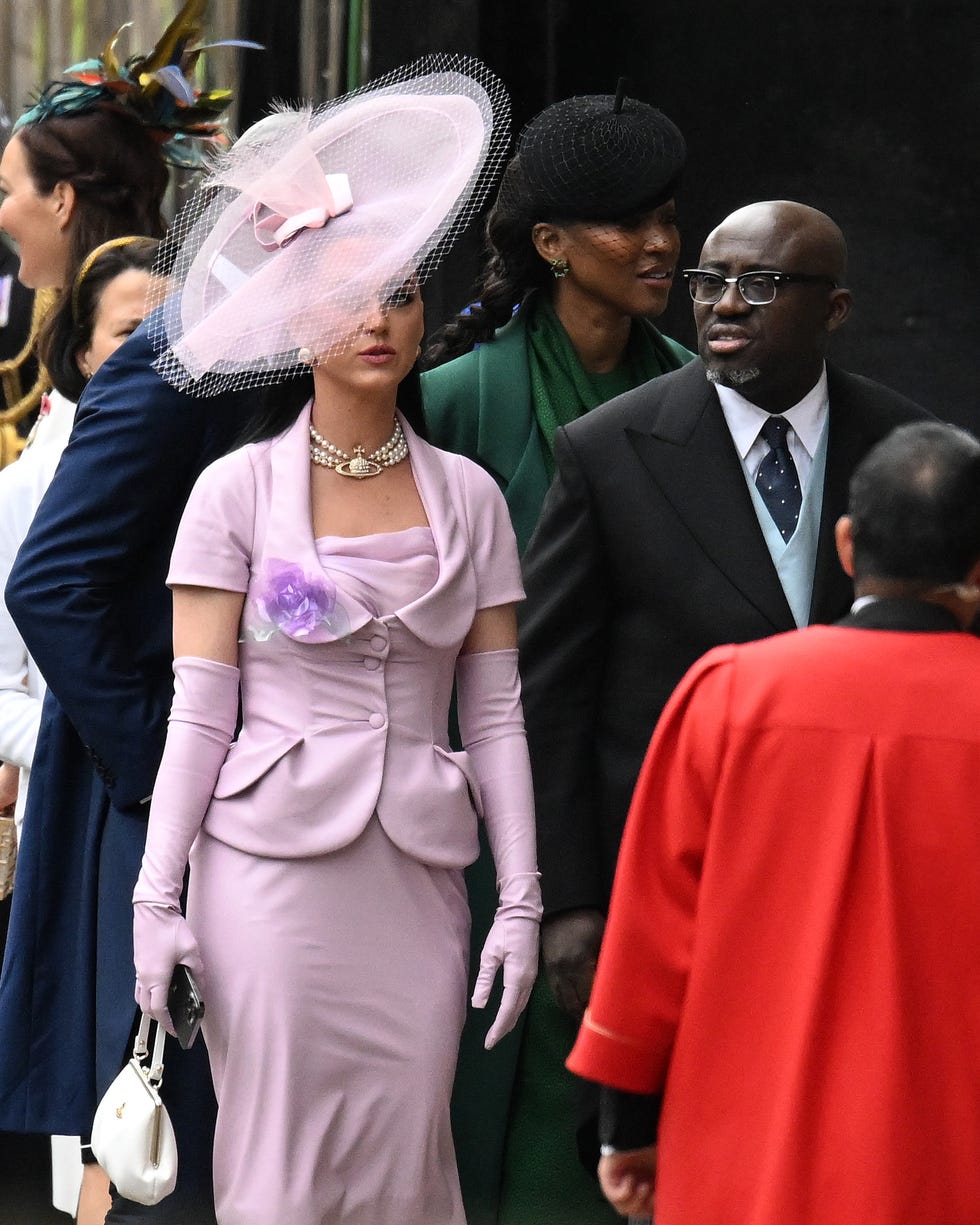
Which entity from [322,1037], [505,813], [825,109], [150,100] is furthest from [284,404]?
[825,109]

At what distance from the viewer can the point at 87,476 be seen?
11.6 feet

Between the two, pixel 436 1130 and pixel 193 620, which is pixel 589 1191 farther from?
pixel 193 620

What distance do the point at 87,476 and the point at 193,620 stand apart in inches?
18.1

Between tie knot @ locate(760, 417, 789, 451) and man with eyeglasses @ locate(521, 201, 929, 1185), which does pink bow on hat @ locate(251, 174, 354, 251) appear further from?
tie knot @ locate(760, 417, 789, 451)

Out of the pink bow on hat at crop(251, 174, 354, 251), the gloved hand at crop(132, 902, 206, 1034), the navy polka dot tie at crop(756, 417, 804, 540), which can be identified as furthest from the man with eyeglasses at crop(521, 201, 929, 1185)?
the gloved hand at crop(132, 902, 206, 1034)

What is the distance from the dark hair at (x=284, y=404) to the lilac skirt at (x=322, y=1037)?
2.02 ft

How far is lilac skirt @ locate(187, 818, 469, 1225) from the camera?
313cm

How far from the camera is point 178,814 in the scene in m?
3.14

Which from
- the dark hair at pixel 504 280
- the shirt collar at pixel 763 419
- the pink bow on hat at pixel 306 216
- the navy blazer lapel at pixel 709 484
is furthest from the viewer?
the dark hair at pixel 504 280

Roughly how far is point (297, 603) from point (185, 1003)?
0.57 m

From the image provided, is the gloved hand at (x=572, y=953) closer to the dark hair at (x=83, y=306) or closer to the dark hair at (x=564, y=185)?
the dark hair at (x=564, y=185)

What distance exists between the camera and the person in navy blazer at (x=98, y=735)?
3.48 m

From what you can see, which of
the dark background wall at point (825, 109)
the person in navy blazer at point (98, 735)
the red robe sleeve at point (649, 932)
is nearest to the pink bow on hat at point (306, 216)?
the person in navy blazer at point (98, 735)

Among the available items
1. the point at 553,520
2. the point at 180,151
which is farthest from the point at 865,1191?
the point at 180,151
